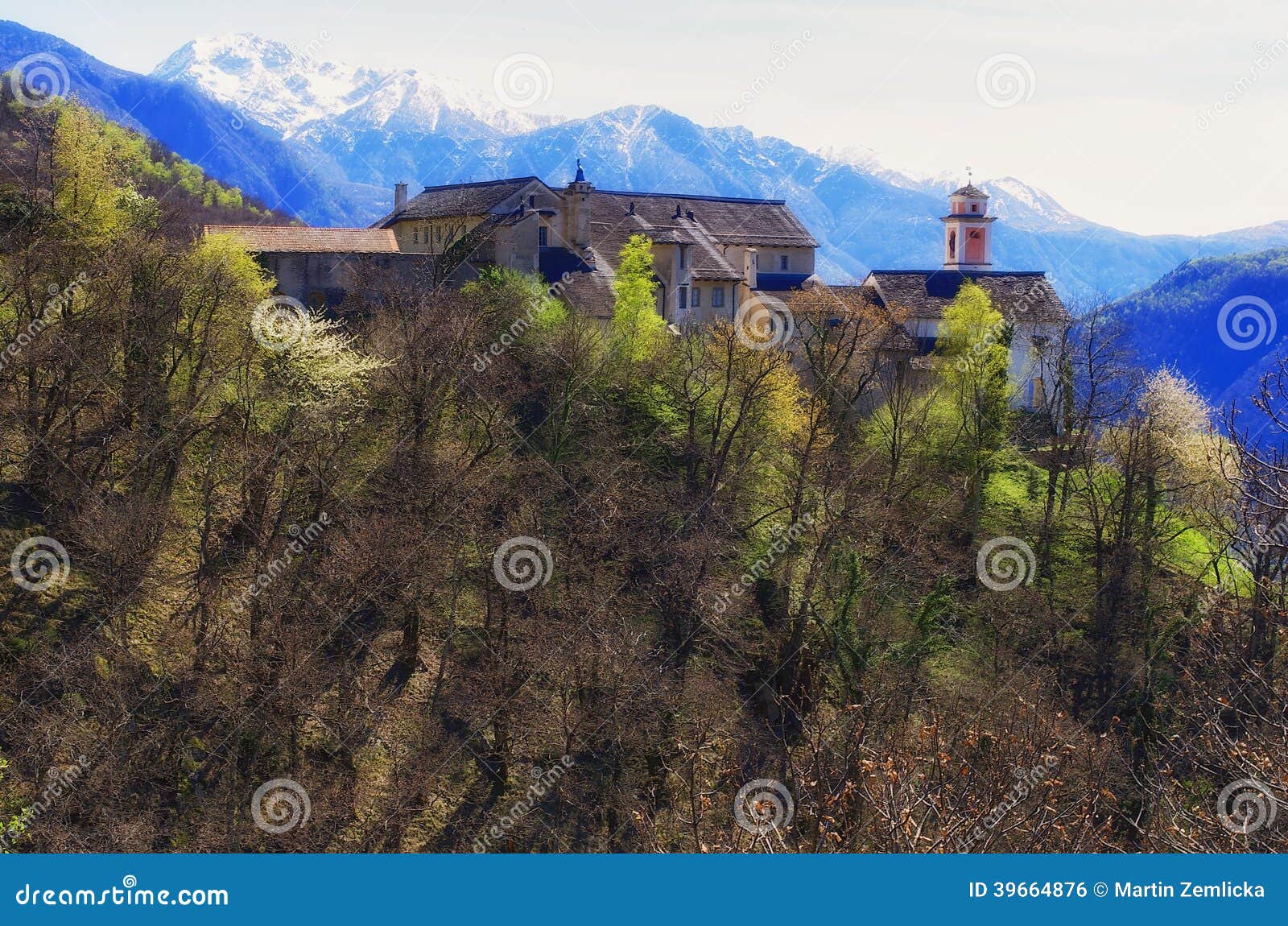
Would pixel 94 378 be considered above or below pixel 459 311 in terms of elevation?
below

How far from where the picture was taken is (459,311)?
171ft

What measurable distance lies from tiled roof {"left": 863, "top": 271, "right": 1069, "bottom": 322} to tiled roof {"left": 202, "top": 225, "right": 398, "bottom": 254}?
2816 cm

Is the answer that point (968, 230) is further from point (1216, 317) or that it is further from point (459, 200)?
point (1216, 317)

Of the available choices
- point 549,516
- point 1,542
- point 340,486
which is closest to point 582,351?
point 549,516

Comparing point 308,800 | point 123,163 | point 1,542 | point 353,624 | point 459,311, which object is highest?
point 123,163

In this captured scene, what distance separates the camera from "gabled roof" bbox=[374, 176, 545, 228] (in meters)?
67.7

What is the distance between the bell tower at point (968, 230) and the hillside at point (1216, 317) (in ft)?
248

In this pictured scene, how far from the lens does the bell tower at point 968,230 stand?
87.7m

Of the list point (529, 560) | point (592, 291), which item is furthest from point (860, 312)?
point (529, 560)

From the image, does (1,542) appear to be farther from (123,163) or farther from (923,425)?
(923,425)

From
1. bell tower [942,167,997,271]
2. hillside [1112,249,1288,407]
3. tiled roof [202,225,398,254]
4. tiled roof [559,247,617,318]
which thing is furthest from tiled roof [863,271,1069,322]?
hillside [1112,249,1288,407]

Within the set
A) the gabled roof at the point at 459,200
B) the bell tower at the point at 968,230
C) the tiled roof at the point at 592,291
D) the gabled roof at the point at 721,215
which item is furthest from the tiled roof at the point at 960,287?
the gabled roof at the point at 459,200

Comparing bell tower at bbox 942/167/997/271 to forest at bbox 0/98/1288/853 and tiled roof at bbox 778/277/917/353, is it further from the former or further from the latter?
forest at bbox 0/98/1288/853

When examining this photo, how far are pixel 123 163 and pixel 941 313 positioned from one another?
1679 inches
